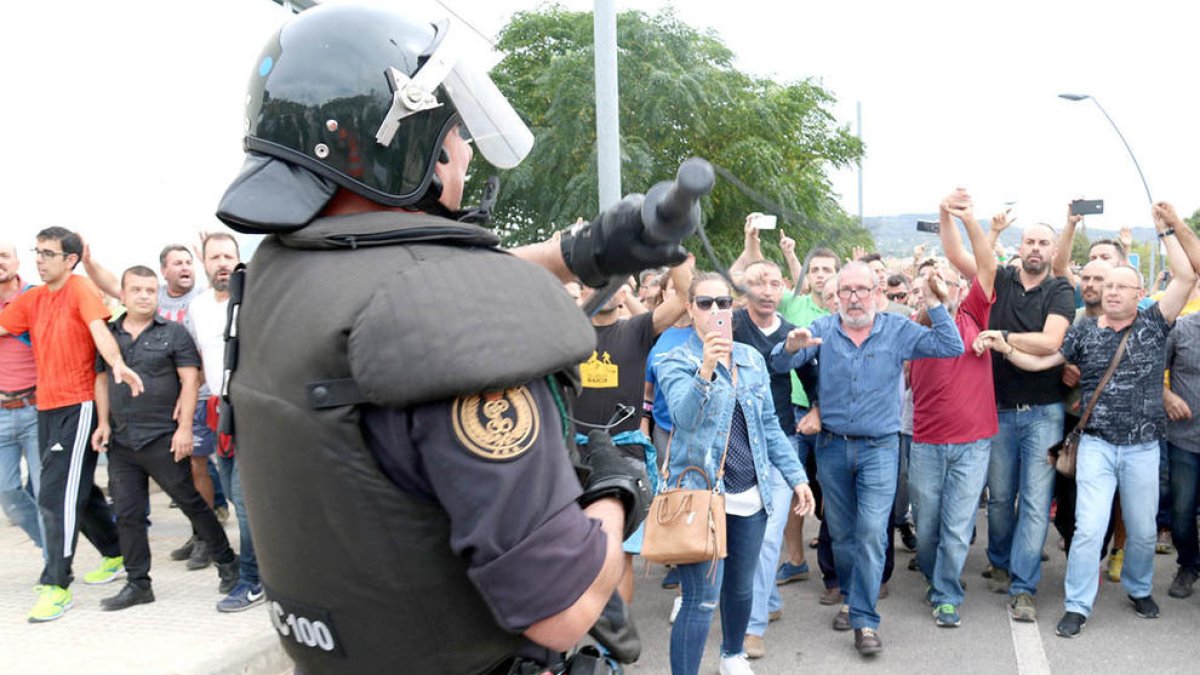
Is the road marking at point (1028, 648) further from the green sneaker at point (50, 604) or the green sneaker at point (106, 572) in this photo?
the green sneaker at point (106, 572)

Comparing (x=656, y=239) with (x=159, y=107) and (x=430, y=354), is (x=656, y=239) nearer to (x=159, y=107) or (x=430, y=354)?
(x=430, y=354)

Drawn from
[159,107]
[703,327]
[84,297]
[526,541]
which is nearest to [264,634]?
[84,297]

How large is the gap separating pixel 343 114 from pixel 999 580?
231 inches

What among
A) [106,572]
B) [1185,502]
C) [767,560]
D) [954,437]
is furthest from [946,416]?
[106,572]

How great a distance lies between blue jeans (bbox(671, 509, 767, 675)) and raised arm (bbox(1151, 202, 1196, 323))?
9.06 feet

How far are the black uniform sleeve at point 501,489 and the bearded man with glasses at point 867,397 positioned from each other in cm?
416

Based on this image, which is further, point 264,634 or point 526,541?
point 264,634

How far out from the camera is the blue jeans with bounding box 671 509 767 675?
4.28m

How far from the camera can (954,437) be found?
5.60 m

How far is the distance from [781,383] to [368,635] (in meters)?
4.85

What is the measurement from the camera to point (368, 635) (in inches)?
55.9

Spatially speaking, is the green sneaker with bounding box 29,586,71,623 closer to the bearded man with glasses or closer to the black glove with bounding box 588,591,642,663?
the bearded man with glasses

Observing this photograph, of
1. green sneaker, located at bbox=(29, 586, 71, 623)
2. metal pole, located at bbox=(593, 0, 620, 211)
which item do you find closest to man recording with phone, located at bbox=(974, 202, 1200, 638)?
metal pole, located at bbox=(593, 0, 620, 211)

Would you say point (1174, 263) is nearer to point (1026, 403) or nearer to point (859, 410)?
point (1026, 403)
